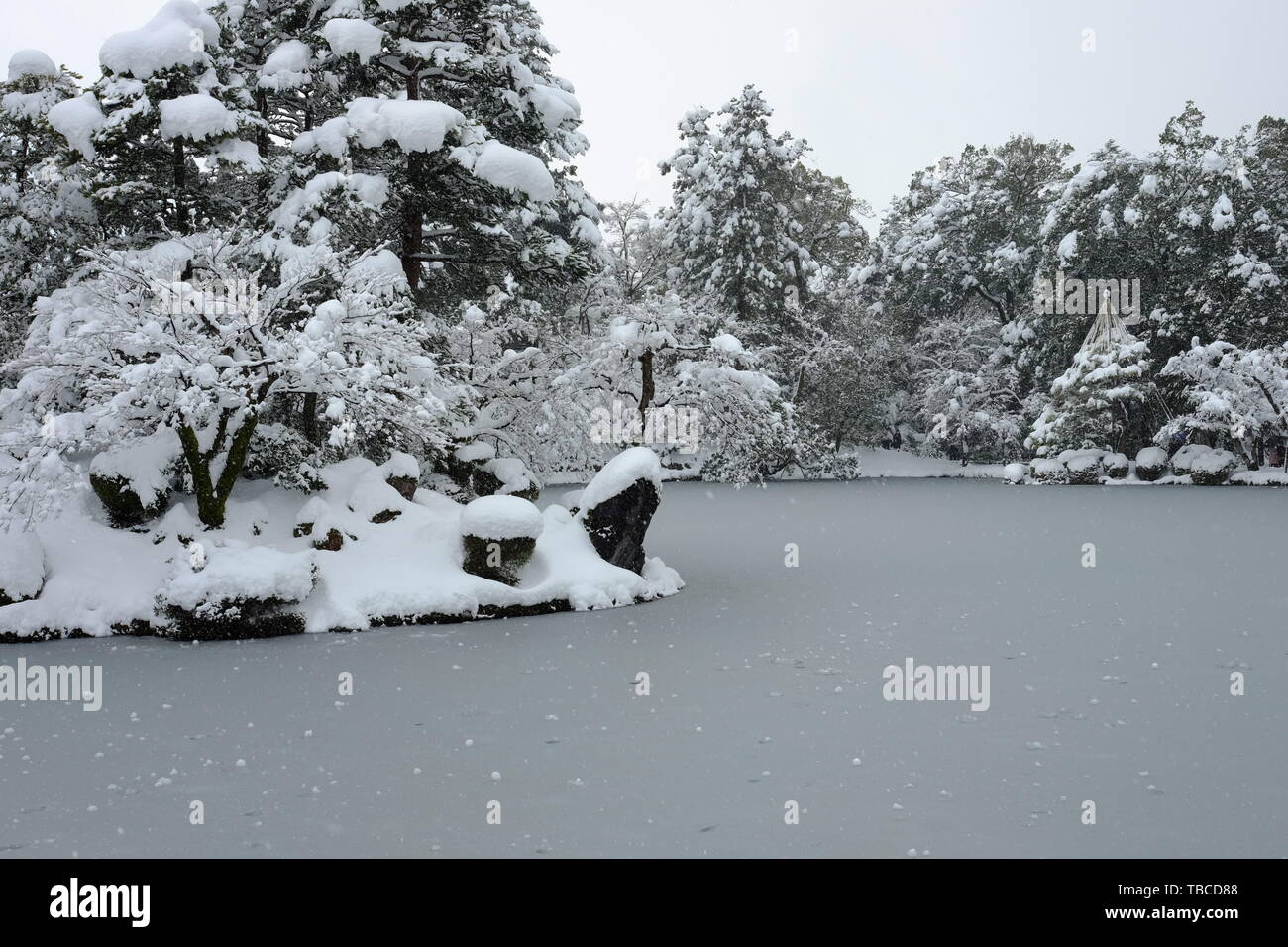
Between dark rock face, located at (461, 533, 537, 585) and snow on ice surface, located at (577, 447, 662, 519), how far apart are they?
4.70 ft

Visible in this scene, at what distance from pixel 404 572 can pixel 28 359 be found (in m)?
5.20

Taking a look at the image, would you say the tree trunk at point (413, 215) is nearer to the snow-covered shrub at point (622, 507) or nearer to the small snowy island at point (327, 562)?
the small snowy island at point (327, 562)

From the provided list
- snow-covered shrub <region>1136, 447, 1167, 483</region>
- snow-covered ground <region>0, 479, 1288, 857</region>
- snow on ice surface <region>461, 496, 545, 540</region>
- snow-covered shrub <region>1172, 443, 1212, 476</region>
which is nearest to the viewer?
snow-covered ground <region>0, 479, 1288, 857</region>

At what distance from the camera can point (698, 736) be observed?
7.42 m

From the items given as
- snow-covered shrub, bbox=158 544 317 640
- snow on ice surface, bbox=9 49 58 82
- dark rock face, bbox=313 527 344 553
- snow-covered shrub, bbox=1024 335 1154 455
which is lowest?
snow-covered shrub, bbox=158 544 317 640

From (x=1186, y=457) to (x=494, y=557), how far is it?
34636 mm

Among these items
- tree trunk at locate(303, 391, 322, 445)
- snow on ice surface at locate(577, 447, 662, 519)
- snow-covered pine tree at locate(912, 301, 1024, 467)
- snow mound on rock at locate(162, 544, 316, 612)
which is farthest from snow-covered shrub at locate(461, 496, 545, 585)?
snow-covered pine tree at locate(912, 301, 1024, 467)

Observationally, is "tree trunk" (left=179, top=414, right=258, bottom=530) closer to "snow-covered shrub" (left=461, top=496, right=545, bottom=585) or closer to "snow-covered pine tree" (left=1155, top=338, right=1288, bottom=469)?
"snow-covered shrub" (left=461, top=496, right=545, bottom=585)

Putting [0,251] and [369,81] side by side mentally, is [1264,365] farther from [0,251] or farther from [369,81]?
[0,251]

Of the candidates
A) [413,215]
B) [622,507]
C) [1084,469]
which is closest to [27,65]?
[413,215]

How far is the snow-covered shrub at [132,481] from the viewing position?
518 inches

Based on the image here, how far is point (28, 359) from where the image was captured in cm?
1248

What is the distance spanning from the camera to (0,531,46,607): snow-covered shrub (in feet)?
37.7

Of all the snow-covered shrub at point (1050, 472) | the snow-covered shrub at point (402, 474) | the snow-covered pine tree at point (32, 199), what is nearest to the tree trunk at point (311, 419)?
the snow-covered shrub at point (402, 474)
